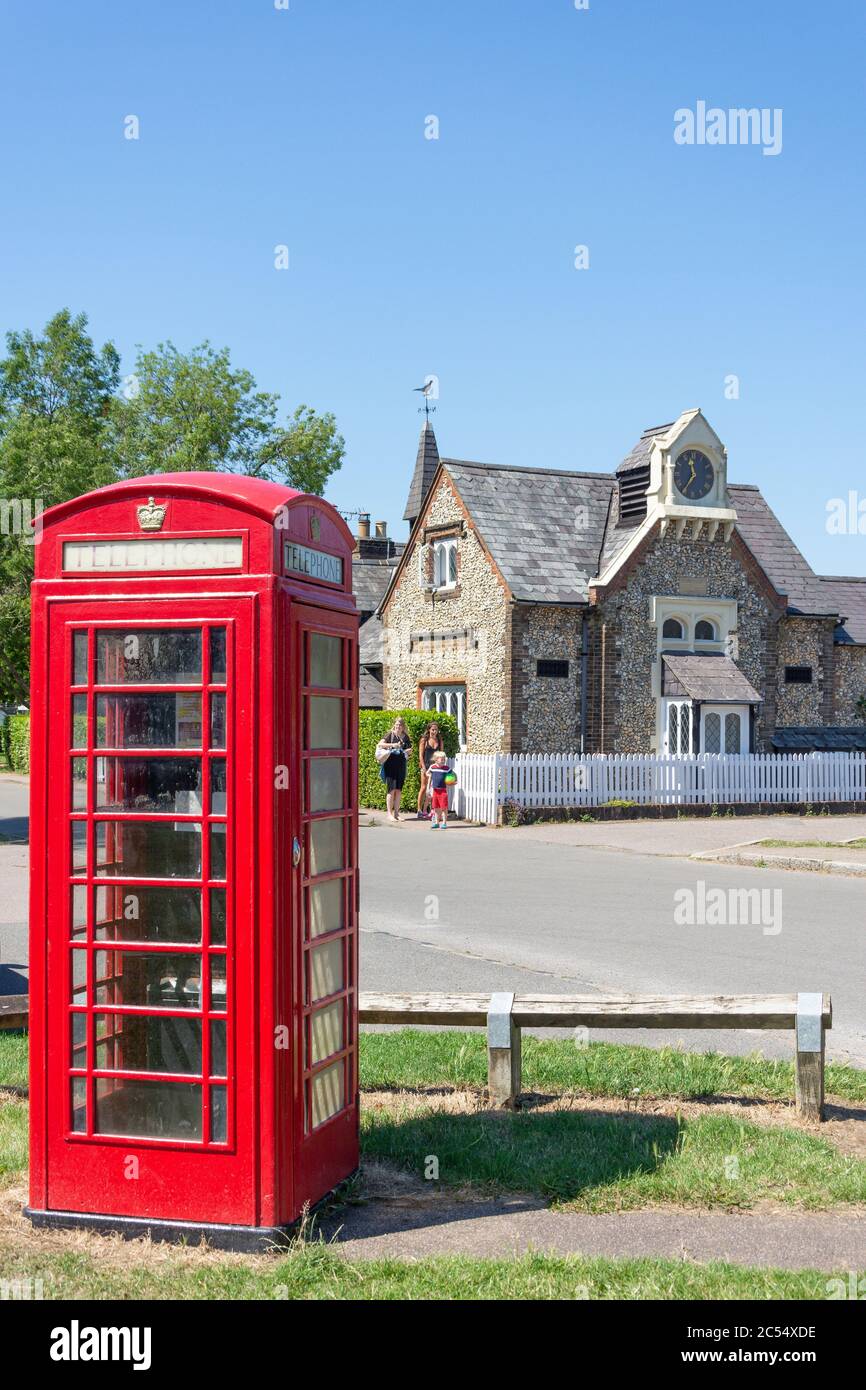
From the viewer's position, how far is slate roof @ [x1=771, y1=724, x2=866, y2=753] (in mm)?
34844

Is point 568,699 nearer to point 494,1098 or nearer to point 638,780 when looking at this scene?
point 638,780

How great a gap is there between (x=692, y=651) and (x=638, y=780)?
4.78 metres

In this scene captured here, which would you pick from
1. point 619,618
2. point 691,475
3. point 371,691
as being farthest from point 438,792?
point 371,691

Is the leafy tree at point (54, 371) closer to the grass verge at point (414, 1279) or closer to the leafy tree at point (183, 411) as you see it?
the leafy tree at point (183, 411)

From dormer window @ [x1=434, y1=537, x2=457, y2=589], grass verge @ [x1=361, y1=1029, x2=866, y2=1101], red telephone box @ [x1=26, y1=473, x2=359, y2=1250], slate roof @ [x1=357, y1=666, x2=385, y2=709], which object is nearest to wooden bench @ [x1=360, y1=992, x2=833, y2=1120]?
grass verge @ [x1=361, y1=1029, x2=866, y2=1101]

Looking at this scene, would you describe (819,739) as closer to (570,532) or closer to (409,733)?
(570,532)

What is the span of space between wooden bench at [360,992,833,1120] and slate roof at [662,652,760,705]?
2541 centimetres

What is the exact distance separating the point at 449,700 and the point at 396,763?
6792 mm

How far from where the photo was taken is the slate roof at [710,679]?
106 ft

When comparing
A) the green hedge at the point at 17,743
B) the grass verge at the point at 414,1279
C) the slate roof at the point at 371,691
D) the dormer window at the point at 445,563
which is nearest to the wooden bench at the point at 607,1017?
the grass verge at the point at 414,1279

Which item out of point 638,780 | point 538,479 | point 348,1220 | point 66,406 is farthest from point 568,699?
point 348,1220

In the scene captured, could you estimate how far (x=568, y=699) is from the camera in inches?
1273

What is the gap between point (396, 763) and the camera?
2778 centimetres

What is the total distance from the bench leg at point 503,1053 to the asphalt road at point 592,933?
1.98 m
